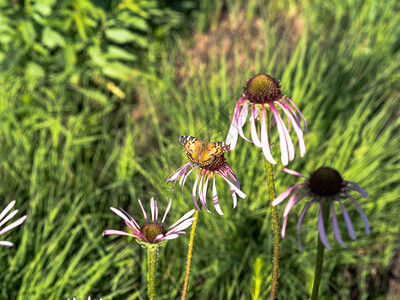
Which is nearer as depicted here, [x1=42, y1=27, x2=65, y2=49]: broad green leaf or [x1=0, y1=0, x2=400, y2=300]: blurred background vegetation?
[x1=0, y1=0, x2=400, y2=300]: blurred background vegetation

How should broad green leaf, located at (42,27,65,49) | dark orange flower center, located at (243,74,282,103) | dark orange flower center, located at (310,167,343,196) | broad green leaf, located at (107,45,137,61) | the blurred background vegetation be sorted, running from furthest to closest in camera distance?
broad green leaf, located at (107,45,137,61) → broad green leaf, located at (42,27,65,49) → the blurred background vegetation → dark orange flower center, located at (243,74,282,103) → dark orange flower center, located at (310,167,343,196)

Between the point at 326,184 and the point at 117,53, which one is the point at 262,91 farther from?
the point at 117,53

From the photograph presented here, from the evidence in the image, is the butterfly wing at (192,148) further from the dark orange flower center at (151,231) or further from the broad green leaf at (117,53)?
the broad green leaf at (117,53)

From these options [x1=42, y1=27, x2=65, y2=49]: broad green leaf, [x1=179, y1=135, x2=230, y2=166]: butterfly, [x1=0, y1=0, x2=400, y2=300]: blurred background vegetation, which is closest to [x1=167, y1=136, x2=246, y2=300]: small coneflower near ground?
[x1=179, y1=135, x2=230, y2=166]: butterfly

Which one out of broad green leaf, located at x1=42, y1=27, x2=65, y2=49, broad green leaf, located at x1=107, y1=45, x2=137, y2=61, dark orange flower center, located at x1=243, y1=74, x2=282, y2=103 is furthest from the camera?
broad green leaf, located at x1=107, y1=45, x2=137, y2=61

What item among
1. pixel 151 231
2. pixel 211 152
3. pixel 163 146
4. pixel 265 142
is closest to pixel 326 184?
Answer: pixel 265 142

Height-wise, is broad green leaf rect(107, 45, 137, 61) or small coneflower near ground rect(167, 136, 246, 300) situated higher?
broad green leaf rect(107, 45, 137, 61)

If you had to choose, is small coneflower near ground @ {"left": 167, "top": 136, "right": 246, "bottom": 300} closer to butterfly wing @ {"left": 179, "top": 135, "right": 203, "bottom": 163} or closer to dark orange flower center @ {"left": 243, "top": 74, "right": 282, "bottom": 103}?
butterfly wing @ {"left": 179, "top": 135, "right": 203, "bottom": 163}
